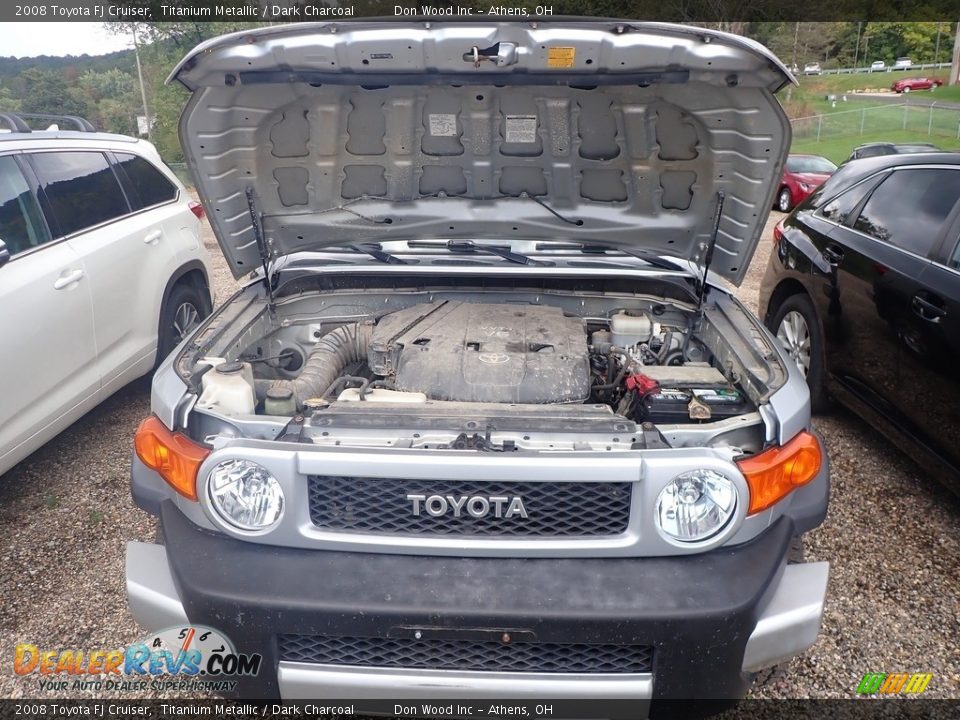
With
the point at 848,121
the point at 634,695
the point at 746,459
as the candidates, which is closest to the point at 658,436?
the point at 746,459

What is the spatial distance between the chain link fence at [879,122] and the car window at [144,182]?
83.8 feet

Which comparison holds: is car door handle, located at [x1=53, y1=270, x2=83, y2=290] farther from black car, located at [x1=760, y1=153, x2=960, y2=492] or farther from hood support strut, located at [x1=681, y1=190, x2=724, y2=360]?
black car, located at [x1=760, y1=153, x2=960, y2=492]

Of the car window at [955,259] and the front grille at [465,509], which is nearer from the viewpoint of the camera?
the front grille at [465,509]

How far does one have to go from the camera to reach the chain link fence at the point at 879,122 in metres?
23.2

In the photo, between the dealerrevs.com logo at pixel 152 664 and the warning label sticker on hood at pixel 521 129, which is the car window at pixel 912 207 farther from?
the dealerrevs.com logo at pixel 152 664

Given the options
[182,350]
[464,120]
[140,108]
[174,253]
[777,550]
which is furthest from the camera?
[140,108]

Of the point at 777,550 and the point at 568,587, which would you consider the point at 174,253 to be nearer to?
the point at 568,587

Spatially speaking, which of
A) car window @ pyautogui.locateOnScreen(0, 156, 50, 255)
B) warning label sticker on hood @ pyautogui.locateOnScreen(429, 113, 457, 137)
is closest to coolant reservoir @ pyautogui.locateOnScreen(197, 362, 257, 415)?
warning label sticker on hood @ pyautogui.locateOnScreen(429, 113, 457, 137)

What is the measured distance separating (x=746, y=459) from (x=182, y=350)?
6.07 feet

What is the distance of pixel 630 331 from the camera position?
2871 mm

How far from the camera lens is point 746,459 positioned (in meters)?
1.84

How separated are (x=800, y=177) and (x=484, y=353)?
1235 centimetres

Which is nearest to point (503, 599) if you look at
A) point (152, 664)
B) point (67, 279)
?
point (152, 664)

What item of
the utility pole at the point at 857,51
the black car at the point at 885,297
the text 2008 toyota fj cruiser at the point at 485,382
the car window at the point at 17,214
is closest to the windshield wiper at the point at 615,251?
the text 2008 toyota fj cruiser at the point at 485,382
